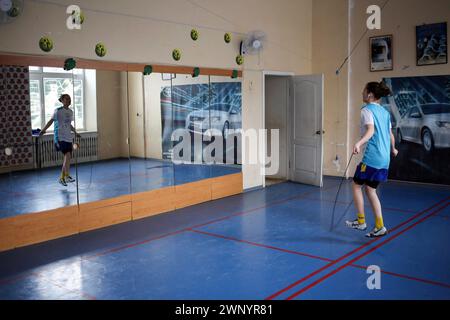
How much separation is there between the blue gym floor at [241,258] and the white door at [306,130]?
184 centimetres

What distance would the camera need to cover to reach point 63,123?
18.4 feet

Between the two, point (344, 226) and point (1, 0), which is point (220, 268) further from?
point (1, 0)

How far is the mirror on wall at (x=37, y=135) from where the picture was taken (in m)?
5.12

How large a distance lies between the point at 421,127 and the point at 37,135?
20.2 feet

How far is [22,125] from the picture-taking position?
524 centimetres

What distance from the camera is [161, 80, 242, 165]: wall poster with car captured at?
686cm

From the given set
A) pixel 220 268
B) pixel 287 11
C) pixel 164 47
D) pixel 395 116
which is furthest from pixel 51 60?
pixel 395 116

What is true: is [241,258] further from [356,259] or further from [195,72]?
[195,72]

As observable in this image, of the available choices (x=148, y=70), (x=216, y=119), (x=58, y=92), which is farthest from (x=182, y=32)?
(x=58, y=92)

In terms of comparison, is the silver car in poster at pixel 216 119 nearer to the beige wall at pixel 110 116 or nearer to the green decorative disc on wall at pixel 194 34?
the green decorative disc on wall at pixel 194 34

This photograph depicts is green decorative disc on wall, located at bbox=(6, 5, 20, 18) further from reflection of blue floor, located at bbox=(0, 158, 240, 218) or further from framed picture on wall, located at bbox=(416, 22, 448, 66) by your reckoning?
framed picture on wall, located at bbox=(416, 22, 448, 66)

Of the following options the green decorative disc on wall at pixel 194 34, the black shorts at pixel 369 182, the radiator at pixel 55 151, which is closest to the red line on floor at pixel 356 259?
the black shorts at pixel 369 182

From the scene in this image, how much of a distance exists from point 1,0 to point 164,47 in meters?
2.24

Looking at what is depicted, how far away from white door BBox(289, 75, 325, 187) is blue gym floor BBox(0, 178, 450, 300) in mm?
1844
